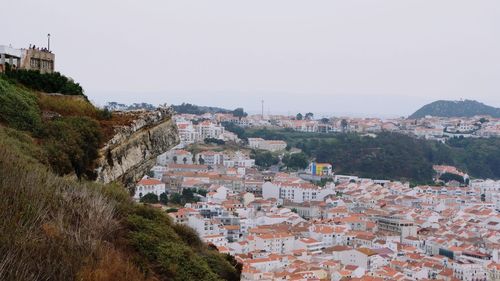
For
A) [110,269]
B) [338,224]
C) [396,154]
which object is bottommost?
[338,224]

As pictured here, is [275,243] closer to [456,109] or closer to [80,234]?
[80,234]

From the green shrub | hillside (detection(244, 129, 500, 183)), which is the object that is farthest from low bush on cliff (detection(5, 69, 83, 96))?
hillside (detection(244, 129, 500, 183))

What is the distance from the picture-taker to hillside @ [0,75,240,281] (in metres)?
4.00

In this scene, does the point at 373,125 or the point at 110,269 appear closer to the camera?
the point at 110,269

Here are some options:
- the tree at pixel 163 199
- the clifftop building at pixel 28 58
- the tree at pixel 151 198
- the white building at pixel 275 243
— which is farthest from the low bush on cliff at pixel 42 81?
the tree at pixel 163 199

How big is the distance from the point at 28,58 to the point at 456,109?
111470 mm

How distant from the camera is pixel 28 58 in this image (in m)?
11.9

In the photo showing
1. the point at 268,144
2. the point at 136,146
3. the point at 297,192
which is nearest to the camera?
the point at 136,146

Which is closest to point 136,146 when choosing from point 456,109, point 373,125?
point 373,125

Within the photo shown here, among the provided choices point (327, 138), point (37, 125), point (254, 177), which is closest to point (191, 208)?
point (254, 177)

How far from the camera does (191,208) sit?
30125mm

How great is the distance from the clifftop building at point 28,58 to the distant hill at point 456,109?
10719 cm

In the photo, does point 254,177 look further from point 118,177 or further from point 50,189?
point 50,189

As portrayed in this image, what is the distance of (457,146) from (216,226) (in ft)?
139
